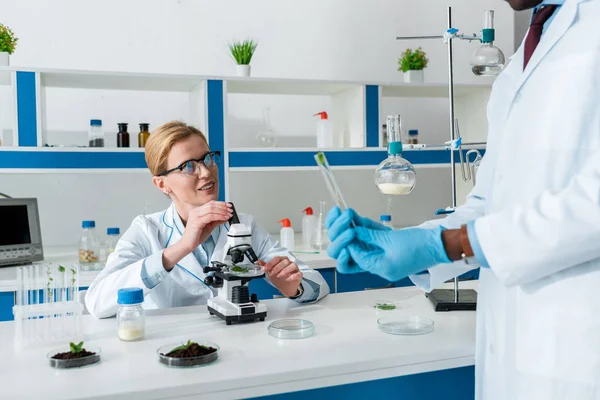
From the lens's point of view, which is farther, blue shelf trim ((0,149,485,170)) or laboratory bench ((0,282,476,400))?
blue shelf trim ((0,149,485,170))

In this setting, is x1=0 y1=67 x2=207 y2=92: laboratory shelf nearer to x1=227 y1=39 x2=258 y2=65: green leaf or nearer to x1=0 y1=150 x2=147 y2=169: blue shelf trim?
x1=227 y1=39 x2=258 y2=65: green leaf

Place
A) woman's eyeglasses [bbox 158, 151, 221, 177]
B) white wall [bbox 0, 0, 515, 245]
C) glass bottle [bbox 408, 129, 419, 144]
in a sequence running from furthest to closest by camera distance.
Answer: glass bottle [bbox 408, 129, 419, 144] → white wall [bbox 0, 0, 515, 245] → woman's eyeglasses [bbox 158, 151, 221, 177]

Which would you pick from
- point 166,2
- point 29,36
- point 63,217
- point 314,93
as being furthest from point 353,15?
point 63,217

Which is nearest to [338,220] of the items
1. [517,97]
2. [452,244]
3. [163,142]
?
[452,244]

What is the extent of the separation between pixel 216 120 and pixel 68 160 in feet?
2.51

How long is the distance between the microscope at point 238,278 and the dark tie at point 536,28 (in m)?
0.80

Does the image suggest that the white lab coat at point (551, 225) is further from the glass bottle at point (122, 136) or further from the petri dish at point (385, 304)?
the glass bottle at point (122, 136)

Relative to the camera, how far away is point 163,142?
1.89 m

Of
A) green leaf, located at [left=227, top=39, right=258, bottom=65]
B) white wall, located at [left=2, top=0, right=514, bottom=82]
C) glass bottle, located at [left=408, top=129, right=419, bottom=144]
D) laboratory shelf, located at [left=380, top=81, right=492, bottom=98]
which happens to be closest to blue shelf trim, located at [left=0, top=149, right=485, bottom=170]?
glass bottle, located at [left=408, top=129, right=419, bottom=144]

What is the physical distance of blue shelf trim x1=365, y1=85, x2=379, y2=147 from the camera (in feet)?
10.7

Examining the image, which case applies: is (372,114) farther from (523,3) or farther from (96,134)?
(523,3)

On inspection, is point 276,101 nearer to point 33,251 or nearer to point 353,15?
point 353,15

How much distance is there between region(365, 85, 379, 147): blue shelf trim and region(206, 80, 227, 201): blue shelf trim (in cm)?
84

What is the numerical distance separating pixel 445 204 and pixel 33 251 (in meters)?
2.65
